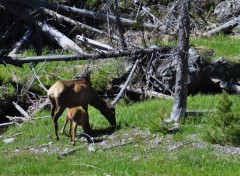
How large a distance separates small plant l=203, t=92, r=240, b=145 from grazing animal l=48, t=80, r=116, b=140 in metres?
3.14

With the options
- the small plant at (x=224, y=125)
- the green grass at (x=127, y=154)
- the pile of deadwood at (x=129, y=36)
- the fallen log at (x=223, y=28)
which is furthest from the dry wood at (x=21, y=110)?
the fallen log at (x=223, y=28)

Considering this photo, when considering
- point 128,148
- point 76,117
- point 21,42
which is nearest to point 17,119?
point 76,117

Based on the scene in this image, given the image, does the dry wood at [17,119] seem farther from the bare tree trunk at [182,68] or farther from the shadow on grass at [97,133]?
the bare tree trunk at [182,68]

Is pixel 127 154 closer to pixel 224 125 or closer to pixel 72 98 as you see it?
pixel 224 125

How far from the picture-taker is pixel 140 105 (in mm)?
16375

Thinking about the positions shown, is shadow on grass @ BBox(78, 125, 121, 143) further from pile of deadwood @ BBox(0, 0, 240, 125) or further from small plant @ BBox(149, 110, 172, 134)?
pile of deadwood @ BBox(0, 0, 240, 125)

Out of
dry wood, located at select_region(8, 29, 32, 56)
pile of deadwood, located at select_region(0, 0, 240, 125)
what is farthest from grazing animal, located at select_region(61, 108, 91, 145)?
dry wood, located at select_region(8, 29, 32, 56)

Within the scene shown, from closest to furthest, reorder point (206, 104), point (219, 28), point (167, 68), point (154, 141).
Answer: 1. point (154, 141)
2. point (206, 104)
3. point (167, 68)
4. point (219, 28)

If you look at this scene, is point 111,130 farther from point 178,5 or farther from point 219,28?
point 219,28

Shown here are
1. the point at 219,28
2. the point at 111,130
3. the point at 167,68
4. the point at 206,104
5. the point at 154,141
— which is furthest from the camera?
the point at 219,28

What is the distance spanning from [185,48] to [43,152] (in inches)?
149

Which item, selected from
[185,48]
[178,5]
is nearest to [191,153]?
[185,48]

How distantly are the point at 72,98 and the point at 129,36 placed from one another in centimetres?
400

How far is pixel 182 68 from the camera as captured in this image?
A: 13844mm
